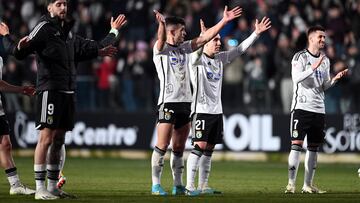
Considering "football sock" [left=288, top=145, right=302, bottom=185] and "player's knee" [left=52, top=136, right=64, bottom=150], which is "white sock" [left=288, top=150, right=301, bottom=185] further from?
"player's knee" [left=52, top=136, right=64, bottom=150]

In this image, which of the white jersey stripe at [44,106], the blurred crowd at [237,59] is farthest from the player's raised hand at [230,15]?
the blurred crowd at [237,59]

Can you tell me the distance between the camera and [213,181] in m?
20.6

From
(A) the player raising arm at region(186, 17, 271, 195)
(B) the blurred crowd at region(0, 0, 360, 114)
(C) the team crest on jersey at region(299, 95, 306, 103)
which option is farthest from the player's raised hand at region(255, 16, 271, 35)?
(B) the blurred crowd at region(0, 0, 360, 114)

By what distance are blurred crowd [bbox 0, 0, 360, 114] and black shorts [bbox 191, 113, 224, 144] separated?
10039mm

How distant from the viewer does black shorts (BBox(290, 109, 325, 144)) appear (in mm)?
17828

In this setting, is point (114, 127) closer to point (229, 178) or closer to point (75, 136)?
point (75, 136)

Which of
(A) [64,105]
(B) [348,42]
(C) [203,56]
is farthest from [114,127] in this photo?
(A) [64,105]

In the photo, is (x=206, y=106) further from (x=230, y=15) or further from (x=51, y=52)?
(x=51, y=52)

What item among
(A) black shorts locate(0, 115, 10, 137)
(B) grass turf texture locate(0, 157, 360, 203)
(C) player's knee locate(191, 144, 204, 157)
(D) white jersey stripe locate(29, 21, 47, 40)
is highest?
(D) white jersey stripe locate(29, 21, 47, 40)

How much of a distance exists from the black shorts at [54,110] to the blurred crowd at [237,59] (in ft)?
42.0

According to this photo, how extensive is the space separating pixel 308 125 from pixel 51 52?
4.99 metres

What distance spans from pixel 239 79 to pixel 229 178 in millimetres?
7022

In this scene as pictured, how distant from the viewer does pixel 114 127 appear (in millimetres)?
29672

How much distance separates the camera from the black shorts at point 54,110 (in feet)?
49.6
